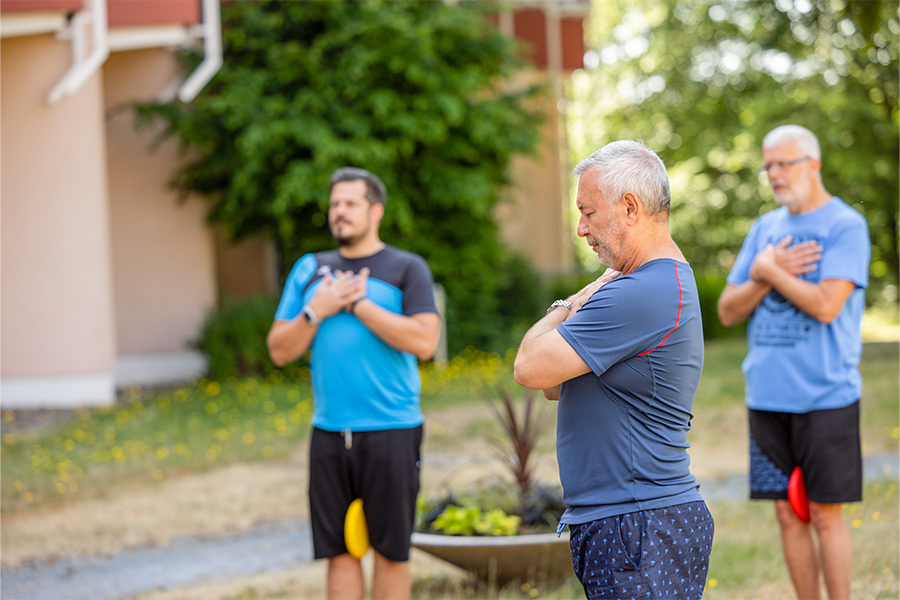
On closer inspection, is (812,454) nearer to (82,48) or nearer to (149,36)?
(82,48)

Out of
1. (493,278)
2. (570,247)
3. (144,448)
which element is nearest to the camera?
(144,448)

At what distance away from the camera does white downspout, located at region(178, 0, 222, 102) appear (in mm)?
11750

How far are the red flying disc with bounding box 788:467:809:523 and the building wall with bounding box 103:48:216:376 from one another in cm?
1043

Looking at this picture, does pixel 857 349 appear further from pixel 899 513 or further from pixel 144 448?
pixel 144 448

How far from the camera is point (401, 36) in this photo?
12102mm

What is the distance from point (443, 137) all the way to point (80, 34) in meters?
4.82

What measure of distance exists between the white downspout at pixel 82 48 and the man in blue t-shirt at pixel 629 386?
9.02 m

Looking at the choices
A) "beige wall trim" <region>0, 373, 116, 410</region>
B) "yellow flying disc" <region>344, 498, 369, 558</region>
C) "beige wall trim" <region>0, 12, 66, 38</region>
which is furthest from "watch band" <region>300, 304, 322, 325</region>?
"beige wall trim" <region>0, 373, 116, 410</region>

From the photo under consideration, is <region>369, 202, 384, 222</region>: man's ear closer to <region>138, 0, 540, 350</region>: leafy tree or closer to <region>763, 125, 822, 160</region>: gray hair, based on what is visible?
<region>763, 125, 822, 160</region>: gray hair

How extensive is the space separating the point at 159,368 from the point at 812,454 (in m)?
11.0

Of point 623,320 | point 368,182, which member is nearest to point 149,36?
point 368,182

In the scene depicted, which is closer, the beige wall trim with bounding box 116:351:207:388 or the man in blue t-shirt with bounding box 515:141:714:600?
the man in blue t-shirt with bounding box 515:141:714:600

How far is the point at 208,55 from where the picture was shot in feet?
38.9

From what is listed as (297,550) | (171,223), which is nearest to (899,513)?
(297,550)
